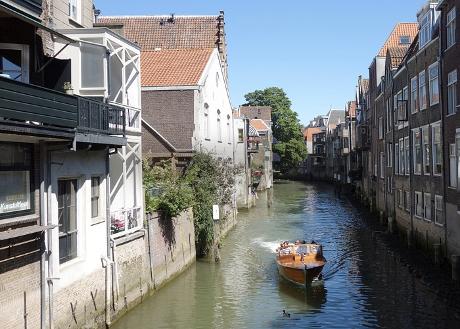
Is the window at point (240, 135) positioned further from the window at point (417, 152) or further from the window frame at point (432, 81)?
the window frame at point (432, 81)

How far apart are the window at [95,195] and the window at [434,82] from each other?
16702 millimetres

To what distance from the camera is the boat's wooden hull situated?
2178 centimetres

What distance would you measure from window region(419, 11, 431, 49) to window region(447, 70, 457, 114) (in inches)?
185

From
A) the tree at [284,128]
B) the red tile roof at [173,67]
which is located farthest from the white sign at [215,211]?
the tree at [284,128]

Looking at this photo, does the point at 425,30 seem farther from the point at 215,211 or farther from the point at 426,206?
the point at 215,211

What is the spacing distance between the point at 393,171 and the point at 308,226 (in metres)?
7.75

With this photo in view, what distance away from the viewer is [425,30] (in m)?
28.4

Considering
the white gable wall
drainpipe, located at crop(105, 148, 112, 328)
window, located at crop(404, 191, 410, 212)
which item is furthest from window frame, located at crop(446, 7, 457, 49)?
drainpipe, located at crop(105, 148, 112, 328)

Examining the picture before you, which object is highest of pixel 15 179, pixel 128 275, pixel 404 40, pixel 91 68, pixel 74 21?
pixel 404 40

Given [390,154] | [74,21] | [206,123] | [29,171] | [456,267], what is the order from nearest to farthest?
[29,171] → [74,21] → [456,267] → [206,123] → [390,154]

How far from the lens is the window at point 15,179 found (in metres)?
11.8

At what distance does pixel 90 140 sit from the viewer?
14.1 meters

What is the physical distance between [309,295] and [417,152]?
13.0m

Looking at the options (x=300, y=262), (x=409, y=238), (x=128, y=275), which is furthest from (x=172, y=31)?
(x=128, y=275)
